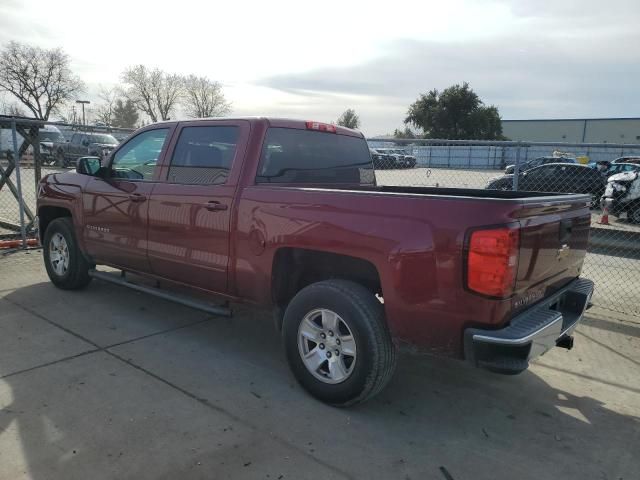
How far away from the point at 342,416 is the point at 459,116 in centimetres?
5568

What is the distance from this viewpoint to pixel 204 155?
4238 mm

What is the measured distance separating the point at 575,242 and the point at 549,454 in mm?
1422

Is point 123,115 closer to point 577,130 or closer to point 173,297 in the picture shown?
point 577,130

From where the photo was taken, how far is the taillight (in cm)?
434

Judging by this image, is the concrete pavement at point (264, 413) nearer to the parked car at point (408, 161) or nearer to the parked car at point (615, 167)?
the parked car at point (408, 161)

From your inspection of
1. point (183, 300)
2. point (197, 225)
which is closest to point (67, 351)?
point (183, 300)

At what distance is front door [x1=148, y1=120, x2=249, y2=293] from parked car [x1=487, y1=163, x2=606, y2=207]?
12.6 metres

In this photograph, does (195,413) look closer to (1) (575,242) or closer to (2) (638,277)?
(1) (575,242)

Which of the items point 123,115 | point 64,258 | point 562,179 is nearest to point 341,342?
point 64,258

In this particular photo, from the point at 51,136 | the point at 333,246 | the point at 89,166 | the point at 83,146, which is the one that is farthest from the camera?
the point at 51,136

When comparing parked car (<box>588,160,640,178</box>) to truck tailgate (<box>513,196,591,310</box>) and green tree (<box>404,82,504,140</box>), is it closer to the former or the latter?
truck tailgate (<box>513,196,591,310</box>)

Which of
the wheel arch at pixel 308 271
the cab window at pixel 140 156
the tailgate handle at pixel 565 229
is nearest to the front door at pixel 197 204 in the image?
the cab window at pixel 140 156

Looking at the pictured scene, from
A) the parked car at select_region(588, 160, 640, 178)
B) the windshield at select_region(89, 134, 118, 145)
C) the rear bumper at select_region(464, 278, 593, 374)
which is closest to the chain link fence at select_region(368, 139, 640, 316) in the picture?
the rear bumper at select_region(464, 278, 593, 374)

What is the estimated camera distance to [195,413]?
324cm
